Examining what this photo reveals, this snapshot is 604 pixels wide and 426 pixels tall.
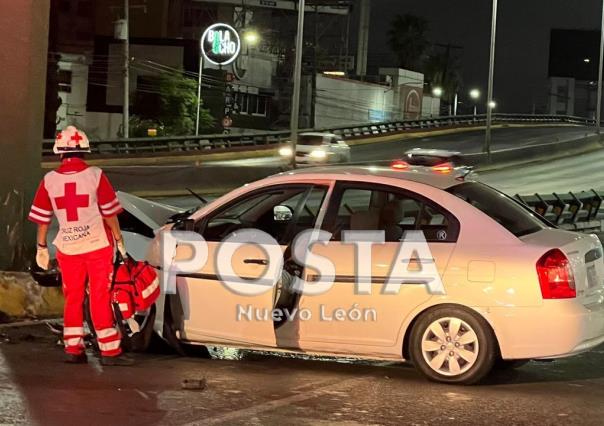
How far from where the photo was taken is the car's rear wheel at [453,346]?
257 inches

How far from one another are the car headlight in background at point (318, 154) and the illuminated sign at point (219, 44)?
19268mm

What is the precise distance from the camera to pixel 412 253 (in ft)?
22.0

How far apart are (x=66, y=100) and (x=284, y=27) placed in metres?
26.5

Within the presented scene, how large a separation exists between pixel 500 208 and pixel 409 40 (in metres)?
98.5

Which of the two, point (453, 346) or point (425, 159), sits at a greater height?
point (425, 159)

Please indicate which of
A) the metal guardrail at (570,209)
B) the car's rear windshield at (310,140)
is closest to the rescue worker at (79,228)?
the metal guardrail at (570,209)

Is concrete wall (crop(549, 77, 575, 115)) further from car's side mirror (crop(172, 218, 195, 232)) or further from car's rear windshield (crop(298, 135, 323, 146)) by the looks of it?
car's side mirror (crop(172, 218, 195, 232))

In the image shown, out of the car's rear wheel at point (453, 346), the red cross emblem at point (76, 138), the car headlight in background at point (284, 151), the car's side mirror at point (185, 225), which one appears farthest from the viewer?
the car headlight in background at point (284, 151)

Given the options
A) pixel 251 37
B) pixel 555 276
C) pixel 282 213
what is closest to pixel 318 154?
pixel 251 37

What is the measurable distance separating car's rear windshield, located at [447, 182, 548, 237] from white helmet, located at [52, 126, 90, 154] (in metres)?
2.67

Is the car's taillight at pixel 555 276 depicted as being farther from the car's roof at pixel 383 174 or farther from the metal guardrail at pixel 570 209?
the metal guardrail at pixel 570 209

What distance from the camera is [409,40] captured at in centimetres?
10331

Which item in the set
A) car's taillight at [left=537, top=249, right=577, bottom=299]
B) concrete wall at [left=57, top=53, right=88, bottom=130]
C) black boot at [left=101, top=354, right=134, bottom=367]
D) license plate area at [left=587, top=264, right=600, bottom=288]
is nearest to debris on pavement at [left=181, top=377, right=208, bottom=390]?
black boot at [left=101, top=354, right=134, bottom=367]

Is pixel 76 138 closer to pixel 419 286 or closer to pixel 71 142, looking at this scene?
pixel 71 142
